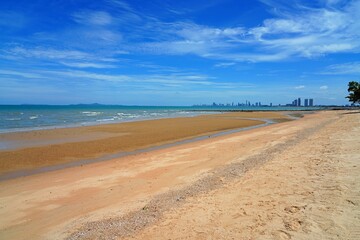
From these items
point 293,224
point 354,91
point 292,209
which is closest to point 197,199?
point 292,209

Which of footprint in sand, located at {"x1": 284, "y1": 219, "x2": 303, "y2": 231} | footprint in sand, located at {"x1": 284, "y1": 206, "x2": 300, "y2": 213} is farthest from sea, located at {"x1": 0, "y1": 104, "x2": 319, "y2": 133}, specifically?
footprint in sand, located at {"x1": 284, "y1": 219, "x2": 303, "y2": 231}

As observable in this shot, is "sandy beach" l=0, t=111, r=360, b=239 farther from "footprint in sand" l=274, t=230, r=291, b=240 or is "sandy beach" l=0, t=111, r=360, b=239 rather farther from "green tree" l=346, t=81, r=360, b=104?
"green tree" l=346, t=81, r=360, b=104

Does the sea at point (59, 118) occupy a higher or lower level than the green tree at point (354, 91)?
lower

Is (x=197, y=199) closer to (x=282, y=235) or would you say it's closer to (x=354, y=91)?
(x=282, y=235)

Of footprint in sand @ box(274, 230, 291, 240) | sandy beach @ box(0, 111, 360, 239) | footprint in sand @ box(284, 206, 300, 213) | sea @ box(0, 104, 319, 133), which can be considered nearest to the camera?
footprint in sand @ box(274, 230, 291, 240)

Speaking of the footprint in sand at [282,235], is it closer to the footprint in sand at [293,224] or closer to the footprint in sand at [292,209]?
the footprint in sand at [293,224]

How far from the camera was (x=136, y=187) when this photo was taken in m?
8.00

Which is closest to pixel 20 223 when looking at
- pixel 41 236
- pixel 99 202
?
pixel 41 236

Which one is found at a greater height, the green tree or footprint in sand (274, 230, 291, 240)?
the green tree

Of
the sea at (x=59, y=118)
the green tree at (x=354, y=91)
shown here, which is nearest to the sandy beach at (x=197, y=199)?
the sea at (x=59, y=118)

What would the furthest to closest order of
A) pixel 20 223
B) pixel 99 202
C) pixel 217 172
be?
1. pixel 217 172
2. pixel 99 202
3. pixel 20 223

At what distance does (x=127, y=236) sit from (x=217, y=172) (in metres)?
4.70

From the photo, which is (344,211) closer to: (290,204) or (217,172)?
(290,204)

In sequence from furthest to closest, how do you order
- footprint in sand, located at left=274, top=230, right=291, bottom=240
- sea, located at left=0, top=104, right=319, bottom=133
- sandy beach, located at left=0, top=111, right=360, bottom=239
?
1. sea, located at left=0, top=104, right=319, bottom=133
2. sandy beach, located at left=0, top=111, right=360, bottom=239
3. footprint in sand, located at left=274, top=230, right=291, bottom=240
